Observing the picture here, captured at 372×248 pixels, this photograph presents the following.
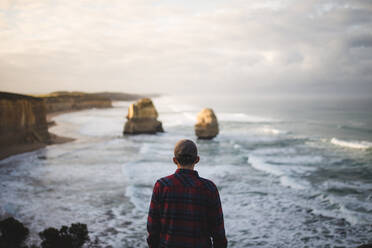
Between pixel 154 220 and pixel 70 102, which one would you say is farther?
pixel 70 102

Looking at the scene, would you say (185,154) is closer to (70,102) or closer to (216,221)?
(216,221)

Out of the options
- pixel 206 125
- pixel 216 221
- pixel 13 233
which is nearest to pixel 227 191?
pixel 13 233

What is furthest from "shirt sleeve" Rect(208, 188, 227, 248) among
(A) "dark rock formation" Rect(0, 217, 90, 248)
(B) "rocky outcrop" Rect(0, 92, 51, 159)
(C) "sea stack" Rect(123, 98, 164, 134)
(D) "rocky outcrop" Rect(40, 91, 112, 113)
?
(D) "rocky outcrop" Rect(40, 91, 112, 113)

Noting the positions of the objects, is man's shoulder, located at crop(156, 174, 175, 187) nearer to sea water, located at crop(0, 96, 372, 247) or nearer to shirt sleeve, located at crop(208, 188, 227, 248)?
shirt sleeve, located at crop(208, 188, 227, 248)

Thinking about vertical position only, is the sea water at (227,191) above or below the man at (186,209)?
below

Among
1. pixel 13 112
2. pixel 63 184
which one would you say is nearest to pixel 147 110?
pixel 13 112

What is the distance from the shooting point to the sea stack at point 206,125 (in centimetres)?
2844

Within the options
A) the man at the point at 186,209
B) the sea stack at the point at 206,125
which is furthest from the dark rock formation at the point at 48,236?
the sea stack at the point at 206,125

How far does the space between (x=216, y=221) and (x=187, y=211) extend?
1.06 feet

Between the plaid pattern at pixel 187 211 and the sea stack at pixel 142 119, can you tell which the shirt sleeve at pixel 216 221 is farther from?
the sea stack at pixel 142 119

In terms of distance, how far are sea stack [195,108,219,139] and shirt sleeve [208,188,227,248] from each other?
2561cm

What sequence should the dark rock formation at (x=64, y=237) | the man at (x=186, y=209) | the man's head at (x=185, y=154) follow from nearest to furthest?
the man at (x=186, y=209)
the man's head at (x=185, y=154)
the dark rock formation at (x=64, y=237)

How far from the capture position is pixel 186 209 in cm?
276

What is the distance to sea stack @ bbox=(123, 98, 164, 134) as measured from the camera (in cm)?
3111
